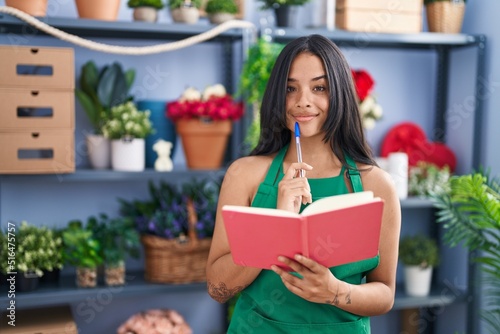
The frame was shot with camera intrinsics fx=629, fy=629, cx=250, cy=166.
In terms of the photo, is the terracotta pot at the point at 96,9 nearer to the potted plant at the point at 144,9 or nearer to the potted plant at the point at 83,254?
the potted plant at the point at 144,9

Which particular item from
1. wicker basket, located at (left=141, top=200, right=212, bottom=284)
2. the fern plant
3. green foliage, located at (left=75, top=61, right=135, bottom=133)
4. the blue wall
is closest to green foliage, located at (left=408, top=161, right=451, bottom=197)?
the blue wall

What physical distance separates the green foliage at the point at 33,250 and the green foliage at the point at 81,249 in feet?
0.10

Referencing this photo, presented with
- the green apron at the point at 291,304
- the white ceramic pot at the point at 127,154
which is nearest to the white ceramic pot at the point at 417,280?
the white ceramic pot at the point at 127,154

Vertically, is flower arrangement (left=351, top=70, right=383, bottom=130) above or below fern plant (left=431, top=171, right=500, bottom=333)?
above

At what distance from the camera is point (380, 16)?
275 centimetres

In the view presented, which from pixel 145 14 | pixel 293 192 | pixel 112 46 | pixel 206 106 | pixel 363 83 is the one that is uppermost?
pixel 145 14

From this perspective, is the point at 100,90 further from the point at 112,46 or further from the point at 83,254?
the point at 83,254

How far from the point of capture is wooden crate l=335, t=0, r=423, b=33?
2.72 m

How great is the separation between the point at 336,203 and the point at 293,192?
16cm

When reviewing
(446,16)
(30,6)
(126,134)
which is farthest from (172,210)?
(446,16)

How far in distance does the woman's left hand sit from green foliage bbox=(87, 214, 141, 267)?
1381 mm

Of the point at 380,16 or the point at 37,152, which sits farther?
→ the point at 380,16

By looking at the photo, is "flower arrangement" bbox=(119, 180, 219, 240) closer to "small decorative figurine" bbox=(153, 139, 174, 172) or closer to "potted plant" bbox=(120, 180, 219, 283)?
"potted plant" bbox=(120, 180, 219, 283)

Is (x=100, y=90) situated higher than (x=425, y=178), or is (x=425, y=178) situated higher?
(x=100, y=90)
